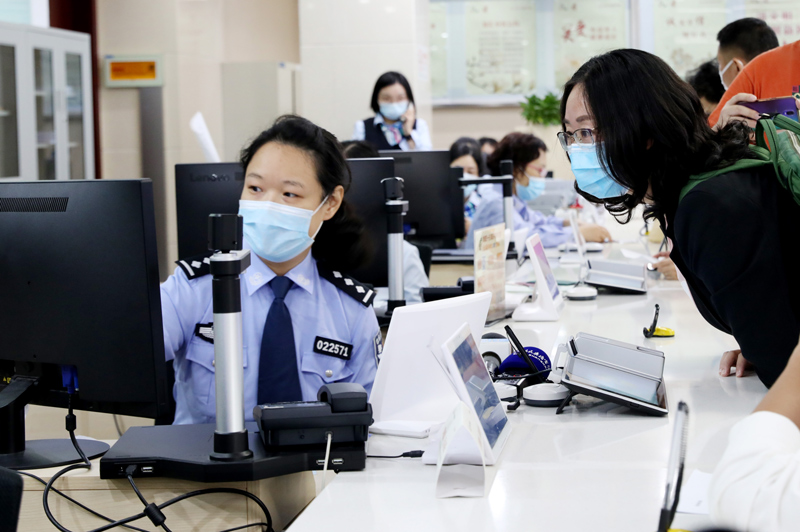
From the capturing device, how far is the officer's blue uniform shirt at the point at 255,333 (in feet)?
5.49

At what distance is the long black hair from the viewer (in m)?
1.42

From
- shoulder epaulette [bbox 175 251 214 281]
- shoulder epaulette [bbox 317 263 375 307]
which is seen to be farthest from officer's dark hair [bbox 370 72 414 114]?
shoulder epaulette [bbox 175 251 214 281]

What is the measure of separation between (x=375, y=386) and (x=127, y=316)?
0.44 meters

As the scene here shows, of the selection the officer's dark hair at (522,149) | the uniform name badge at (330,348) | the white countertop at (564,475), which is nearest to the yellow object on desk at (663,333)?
the white countertop at (564,475)

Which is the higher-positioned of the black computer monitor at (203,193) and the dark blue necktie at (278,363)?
the black computer monitor at (203,193)

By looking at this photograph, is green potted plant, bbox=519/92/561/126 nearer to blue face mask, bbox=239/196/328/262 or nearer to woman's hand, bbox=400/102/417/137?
woman's hand, bbox=400/102/417/137

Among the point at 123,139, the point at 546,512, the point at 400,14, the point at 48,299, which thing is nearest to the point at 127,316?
the point at 48,299

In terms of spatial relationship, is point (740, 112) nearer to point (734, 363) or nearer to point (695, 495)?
point (734, 363)

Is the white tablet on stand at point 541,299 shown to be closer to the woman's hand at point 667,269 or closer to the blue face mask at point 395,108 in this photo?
the woman's hand at point 667,269

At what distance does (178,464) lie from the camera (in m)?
1.20

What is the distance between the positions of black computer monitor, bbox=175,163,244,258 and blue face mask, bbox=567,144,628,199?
97 centimetres

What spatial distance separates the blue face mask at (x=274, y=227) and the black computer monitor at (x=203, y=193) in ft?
1.70

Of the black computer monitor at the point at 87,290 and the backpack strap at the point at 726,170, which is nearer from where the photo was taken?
the black computer monitor at the point at 87,290

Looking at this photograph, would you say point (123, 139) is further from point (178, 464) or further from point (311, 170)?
point (178, 464)
